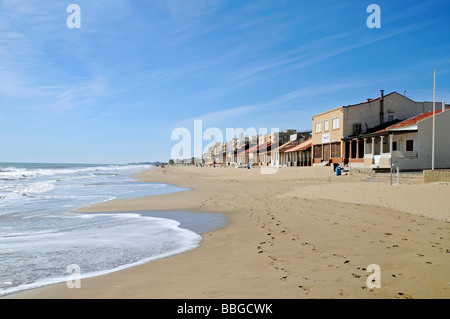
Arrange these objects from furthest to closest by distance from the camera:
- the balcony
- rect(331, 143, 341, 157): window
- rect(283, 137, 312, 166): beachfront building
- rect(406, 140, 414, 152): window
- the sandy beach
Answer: rect(283, 137, 312, 166): beachfront building, rect(331, 143, 341, 157): window, rect(406, 140, 414, 152): window, the balcony, the sandy beach

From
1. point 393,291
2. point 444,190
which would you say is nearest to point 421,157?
point 444,190

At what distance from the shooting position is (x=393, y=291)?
3393mm

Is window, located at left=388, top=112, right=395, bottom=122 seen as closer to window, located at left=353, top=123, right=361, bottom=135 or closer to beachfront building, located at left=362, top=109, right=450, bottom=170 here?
window, located at left=353, top=123, right=361, bottom=135

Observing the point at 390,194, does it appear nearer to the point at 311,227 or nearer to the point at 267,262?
the point at 311,227

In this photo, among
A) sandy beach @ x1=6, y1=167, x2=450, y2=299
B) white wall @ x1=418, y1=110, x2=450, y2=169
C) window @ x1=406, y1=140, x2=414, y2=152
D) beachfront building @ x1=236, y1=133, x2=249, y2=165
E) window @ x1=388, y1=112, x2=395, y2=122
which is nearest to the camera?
sandy beach @ x1=6, y1=167, x2=450, y2=299

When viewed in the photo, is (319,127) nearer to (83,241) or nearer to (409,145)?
(409,145)

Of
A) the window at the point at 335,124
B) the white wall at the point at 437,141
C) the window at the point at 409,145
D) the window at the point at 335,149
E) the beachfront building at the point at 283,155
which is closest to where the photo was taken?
the white wall at the point at 437,141

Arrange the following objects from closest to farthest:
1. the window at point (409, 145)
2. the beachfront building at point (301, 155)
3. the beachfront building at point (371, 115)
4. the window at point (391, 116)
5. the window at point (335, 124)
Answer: the window at point (409, 145) → the beachfront building at point (371, 115) → the window at point (391, 116) → the window at point (335, 124) → the beachfront building at point (301, 155)

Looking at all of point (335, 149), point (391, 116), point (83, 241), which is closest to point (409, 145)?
point (391, 116)

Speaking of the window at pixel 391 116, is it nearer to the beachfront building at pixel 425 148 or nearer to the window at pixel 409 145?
the window at pixel 409 145

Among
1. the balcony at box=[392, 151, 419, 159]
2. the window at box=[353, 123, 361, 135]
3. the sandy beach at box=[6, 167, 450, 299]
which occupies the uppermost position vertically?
the window at box=[353, 123, 361, 135]

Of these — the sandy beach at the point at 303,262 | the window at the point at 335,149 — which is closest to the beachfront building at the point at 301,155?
the window at the point at 335,149

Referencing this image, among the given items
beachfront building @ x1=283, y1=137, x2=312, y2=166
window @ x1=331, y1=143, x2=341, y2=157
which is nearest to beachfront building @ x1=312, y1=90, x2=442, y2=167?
window @ x1=331, y1=143, x2=341, y2=157

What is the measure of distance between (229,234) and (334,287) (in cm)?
368
